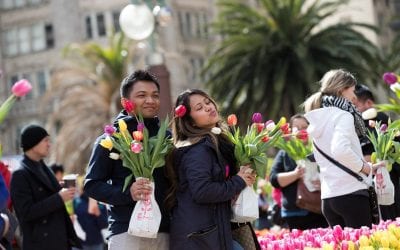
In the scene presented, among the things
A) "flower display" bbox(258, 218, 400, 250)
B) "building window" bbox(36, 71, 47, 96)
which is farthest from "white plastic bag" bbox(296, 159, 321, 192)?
"building window" bbox(36, 71, 47, 96)

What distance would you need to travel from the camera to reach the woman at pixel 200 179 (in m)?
6.09

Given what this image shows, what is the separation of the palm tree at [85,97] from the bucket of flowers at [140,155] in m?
28.1

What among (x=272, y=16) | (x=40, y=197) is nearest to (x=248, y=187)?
(x=40, y=197)

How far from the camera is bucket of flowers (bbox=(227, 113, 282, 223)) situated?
20.5 feet

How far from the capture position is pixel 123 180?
644cm

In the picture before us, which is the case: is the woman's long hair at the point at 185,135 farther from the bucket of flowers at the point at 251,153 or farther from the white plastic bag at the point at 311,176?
the white plastic bag at the point at 311,176

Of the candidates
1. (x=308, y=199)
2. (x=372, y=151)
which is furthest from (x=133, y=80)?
(x=308, y=199)

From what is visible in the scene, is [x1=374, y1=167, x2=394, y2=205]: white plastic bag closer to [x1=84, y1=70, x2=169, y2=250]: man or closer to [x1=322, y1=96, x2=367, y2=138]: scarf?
[x1=322, y1=96, x2=367, y2=138]: scarf

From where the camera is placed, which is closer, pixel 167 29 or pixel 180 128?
pixel 180 128

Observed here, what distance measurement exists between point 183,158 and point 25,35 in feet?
152

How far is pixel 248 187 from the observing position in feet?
20.6

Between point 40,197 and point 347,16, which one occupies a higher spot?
point 347,16

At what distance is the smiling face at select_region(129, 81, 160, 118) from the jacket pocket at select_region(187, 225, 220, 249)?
926mm

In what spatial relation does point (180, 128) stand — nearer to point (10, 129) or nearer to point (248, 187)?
point (248, 187)
